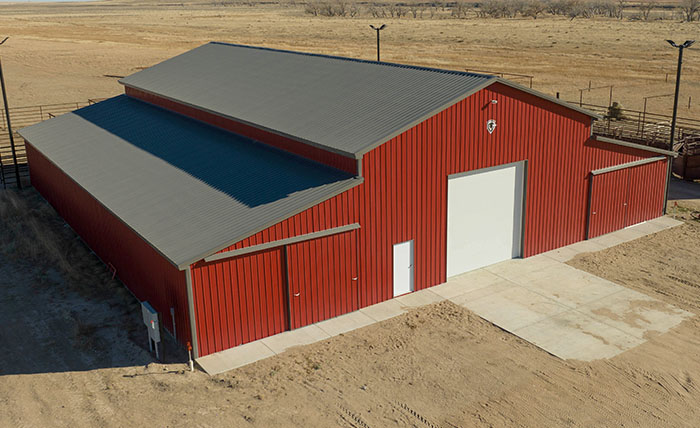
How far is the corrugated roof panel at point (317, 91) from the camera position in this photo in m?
19.8

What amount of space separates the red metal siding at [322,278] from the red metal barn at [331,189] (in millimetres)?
41

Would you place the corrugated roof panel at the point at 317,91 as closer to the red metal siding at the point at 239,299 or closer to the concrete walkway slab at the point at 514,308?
the red metal siding at the point at 239,299

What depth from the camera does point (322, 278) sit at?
18453mm

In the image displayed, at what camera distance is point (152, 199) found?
2008cm

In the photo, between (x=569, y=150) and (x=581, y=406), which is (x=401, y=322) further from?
(x=569, y=150)

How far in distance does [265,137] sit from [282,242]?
6.70 meters

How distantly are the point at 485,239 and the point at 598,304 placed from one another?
4303 mm

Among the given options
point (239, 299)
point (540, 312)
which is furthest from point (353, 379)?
point (540, 312)

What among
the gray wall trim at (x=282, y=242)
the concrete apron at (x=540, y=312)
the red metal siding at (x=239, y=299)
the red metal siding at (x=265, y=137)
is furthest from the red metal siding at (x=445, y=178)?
the red metal siding at (x=265, y=137)

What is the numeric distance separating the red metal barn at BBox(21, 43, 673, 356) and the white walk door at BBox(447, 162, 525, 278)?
0.17ft

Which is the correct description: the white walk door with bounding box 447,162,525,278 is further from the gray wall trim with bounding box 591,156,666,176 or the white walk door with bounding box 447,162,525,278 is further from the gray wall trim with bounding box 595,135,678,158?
the gray wall trim with bounding box 595,135,678,158

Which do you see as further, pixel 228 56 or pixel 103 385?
pixel 228 56

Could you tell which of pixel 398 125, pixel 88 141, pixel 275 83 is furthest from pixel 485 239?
pixel 88 141

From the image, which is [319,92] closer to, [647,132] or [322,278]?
[322,278]
